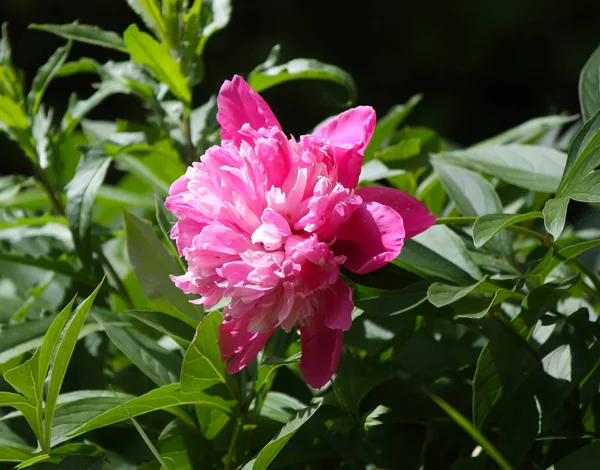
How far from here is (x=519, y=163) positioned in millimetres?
556

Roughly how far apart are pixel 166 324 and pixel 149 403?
2.6 inches

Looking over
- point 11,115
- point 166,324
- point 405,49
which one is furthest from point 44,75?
point 405,49

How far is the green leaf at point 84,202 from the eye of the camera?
1.79ft

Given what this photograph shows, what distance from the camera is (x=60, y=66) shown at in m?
0.63

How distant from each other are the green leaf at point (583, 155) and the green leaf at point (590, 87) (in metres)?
0.08

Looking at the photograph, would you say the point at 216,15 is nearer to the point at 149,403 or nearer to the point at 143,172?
the point at 143,172

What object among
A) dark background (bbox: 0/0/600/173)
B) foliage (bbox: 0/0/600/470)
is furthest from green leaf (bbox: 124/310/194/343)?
dark background (bbox: 0/0/600/173)

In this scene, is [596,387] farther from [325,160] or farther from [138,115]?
[138,115]

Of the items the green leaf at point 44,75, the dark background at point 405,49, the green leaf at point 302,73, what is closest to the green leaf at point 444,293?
the green leaf at point 302,73

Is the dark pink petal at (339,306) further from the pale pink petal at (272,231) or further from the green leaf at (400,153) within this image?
the green leaf at (400,153)

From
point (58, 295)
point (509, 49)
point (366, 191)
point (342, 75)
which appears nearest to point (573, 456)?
point (366, 191)

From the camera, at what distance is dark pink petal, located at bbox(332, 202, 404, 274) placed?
15.7 inches

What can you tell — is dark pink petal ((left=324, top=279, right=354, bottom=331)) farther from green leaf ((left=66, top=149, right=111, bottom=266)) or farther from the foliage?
green leaf ((left=66, top=149, right=111, bottom=266))

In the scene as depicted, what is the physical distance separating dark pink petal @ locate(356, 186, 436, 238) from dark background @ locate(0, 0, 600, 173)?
237cm
